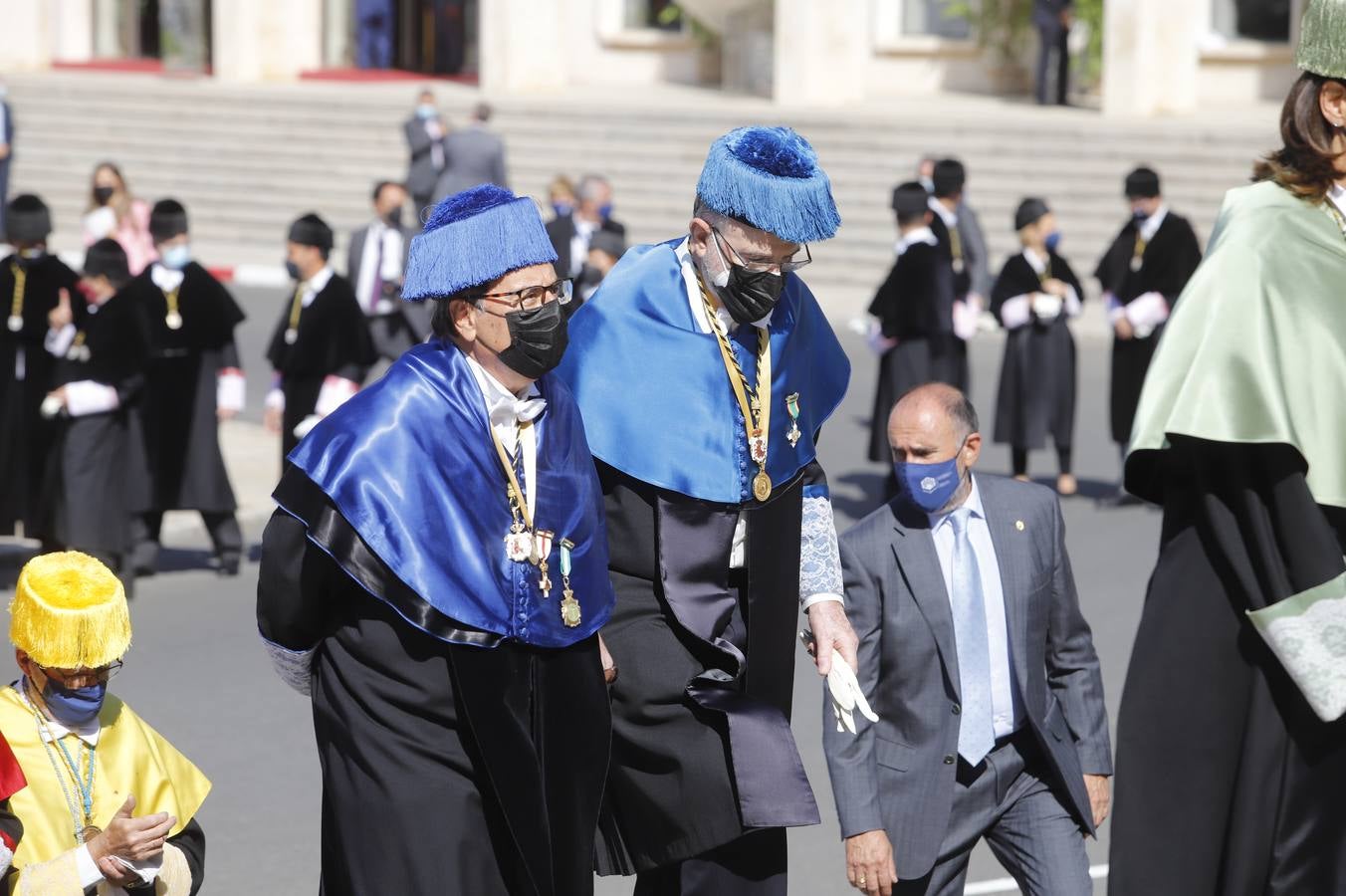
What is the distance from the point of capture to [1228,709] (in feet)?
13.4

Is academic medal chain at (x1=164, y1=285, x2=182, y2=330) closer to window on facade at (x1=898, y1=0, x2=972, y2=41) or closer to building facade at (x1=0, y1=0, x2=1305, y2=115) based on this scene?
building facade at (x1=0, y1=0, x2=1305, y2=115)

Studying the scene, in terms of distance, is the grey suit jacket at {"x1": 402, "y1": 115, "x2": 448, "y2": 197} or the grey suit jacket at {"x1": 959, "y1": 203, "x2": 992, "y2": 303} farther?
the grey suit jacket at {"x1": 402, "y1": 115, "x2": 448, "y2": 197}

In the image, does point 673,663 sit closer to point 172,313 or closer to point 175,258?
point 172,313

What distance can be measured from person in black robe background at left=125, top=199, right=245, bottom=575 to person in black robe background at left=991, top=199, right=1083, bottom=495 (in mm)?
4726

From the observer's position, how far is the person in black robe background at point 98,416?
1059 centimetres

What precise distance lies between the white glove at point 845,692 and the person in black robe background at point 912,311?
824cm

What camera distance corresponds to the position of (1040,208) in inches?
539

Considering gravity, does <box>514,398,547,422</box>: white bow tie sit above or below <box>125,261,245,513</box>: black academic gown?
above

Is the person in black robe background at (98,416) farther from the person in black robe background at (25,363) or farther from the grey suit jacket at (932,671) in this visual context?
the grey suit jacket at (932,671)

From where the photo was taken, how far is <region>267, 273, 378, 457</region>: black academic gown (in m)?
11.1

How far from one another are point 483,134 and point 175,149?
8.05m

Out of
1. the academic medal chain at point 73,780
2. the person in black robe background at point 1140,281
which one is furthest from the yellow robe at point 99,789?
the person in black robe background at point 1140,281

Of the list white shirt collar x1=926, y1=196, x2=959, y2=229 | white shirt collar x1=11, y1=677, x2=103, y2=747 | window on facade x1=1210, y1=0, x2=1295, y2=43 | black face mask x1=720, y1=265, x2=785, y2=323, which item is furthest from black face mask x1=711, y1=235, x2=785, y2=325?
window on facade x1=1210, y1=0, x2=1295, y2=43

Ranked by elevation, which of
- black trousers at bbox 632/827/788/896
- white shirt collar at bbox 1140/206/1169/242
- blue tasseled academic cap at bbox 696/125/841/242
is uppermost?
blue tasseled academic cap at bbox 696/125/841/242
